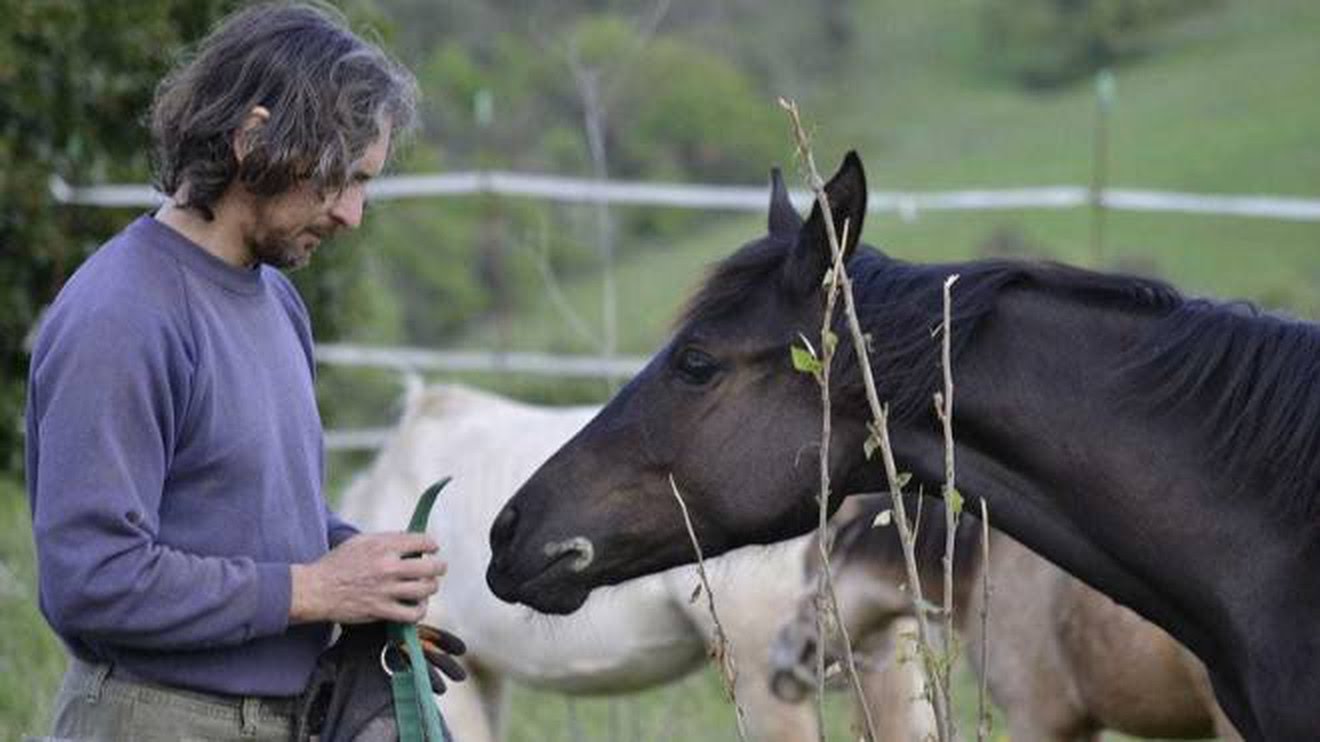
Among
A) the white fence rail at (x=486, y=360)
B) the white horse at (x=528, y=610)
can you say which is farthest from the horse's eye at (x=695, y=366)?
the white fence rail at (x=486, y=360)

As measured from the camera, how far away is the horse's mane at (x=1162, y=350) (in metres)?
3.51

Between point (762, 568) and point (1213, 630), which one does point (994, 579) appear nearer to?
point (762, 568)

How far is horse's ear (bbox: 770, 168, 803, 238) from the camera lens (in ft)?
12.7

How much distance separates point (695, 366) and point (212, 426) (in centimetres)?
98

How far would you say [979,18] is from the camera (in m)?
51.5

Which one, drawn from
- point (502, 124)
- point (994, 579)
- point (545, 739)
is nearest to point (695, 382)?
point (994, 579)

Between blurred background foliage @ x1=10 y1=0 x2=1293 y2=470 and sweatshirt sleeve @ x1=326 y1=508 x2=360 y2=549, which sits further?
blurred background foliage @ x1=10 y1=0 x2=1293 y2=470

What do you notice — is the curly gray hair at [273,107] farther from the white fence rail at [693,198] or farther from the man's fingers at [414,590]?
the white fence rail at [693,198]

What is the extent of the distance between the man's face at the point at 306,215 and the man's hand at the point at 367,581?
0.41 m

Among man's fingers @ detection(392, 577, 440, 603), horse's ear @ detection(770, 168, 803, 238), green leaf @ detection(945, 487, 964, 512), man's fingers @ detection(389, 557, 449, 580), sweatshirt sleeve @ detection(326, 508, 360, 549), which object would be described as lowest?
sweatshirt sleeve @ detection(326, 508, 360, 549)

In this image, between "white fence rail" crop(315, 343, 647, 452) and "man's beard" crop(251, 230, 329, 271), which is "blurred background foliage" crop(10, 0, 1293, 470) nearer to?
"white fence rail" crop(315, 343, 647, 452)

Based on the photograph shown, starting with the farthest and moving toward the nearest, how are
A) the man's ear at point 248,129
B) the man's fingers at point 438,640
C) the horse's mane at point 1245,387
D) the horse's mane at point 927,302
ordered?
1. the horse's mane at point 927,302
2. the horse's mane at point 1245,387
3. the man's fingers at point 438,640
4. the man's ear at point 248,129

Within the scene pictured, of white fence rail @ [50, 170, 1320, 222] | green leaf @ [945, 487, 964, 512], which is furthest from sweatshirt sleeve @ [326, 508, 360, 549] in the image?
white fence rail @ [50, 170, 1320, 222]

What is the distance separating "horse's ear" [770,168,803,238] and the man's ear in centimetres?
107
